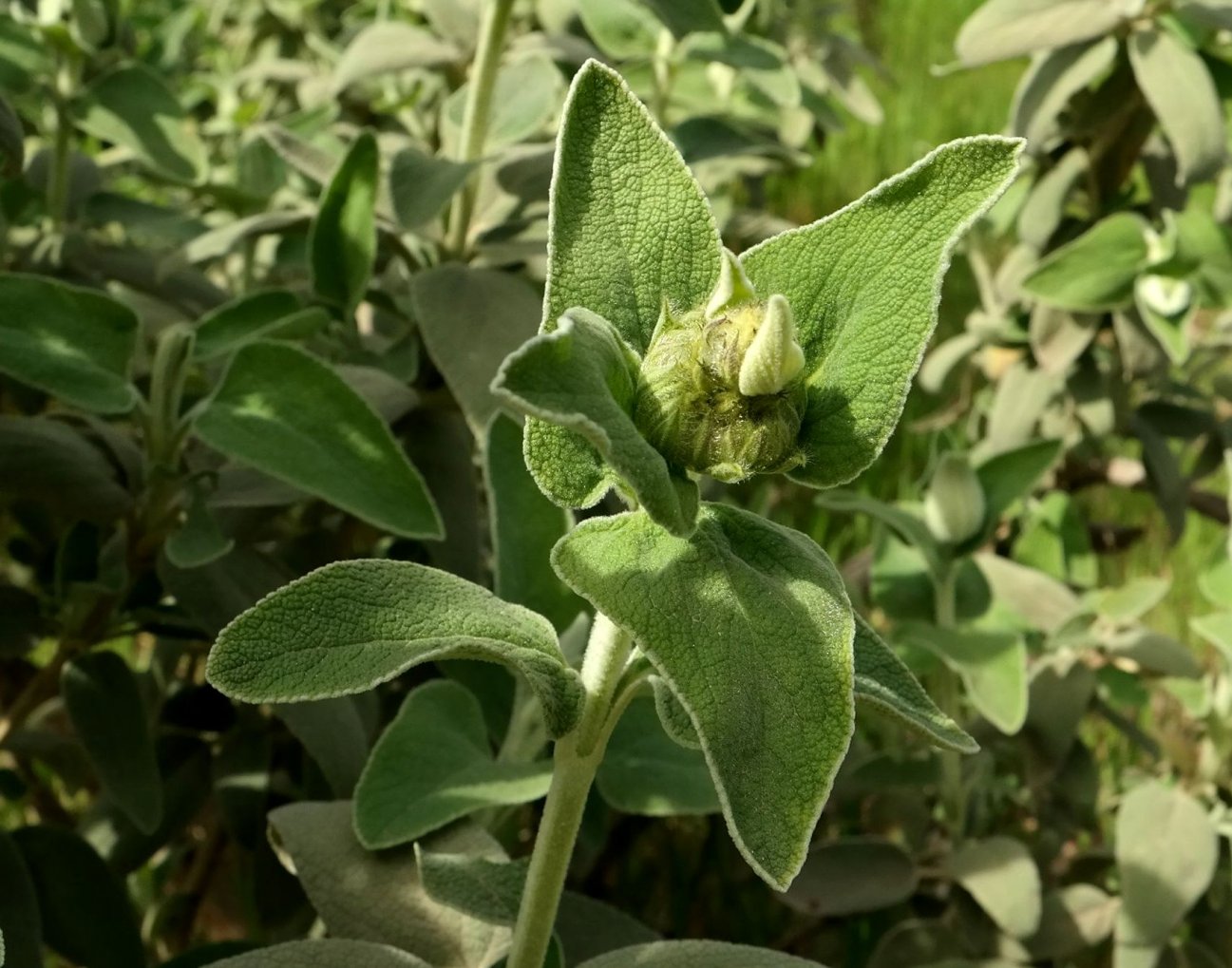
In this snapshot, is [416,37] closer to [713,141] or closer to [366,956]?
[713,141]

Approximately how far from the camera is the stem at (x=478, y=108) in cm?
108

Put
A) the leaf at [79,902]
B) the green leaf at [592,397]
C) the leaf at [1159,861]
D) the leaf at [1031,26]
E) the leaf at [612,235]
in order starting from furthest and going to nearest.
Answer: the leaf at [1031,26] < the leaf at [1159,861] < the leaf at [79,902] < the leaf at [612,235] < the green leaf at [592,397]

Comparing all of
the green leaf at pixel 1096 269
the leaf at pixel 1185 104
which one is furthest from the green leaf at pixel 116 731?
the leaf at pixel 1185 104

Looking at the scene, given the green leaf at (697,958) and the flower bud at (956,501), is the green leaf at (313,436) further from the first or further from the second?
the flower bud at (956,501)

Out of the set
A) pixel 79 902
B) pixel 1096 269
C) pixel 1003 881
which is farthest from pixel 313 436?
pixel 1096 269

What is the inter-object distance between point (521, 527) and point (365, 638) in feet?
0.97

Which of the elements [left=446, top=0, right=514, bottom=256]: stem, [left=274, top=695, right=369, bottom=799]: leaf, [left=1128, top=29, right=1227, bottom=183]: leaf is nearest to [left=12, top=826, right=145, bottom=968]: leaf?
[left=274, top=695, right=369, bottom=799]: leaf

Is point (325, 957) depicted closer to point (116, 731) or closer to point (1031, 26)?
point (116, 731)

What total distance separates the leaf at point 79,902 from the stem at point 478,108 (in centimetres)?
52

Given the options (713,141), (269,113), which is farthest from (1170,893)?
(269,113)

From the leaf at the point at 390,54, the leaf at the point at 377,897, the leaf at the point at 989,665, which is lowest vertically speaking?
the leaf at the point at 989,665

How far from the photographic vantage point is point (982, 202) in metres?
0.52

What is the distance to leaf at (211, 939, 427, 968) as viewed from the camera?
0.64 meters

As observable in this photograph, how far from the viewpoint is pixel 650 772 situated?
0.86 meters
